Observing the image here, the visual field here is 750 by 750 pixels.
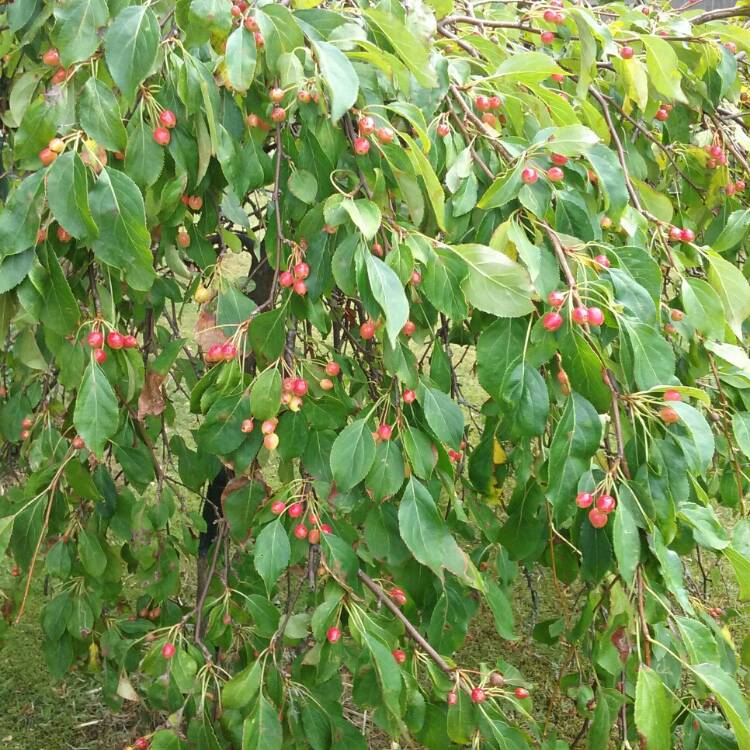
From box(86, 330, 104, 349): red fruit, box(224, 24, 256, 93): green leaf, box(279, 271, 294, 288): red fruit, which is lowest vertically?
box(86, 330, 104, 349): red fruit

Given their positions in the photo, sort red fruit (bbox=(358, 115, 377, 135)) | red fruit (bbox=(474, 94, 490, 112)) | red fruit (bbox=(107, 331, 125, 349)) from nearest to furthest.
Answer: red fruit (bbox=(358, 115, 377, 135)) → red fruit (bbox=(107, 331, 125, 349)) → red fruit (bbox=(474, 94, 490, 112))

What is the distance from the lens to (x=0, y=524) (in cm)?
133

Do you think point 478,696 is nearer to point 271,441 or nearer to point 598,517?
point 598,517

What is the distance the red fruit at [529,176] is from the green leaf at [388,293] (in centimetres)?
22

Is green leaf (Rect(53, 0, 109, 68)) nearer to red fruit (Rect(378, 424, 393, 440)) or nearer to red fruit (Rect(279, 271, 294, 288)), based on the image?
red fruit (Rect(279, 271, 294, 288))

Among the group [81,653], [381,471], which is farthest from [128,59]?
[81,653]

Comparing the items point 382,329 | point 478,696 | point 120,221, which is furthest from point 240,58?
point 478,696

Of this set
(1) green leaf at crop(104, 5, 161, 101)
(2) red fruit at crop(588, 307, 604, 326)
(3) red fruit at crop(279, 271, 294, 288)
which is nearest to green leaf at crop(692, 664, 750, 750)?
(2) red fruit at crop(588, 307, 604, 326)

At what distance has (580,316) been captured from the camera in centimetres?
91

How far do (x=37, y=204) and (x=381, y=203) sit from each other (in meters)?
0.39

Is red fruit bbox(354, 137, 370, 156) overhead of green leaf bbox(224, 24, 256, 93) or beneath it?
beneath

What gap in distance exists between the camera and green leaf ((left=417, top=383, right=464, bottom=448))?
1047 millimetres

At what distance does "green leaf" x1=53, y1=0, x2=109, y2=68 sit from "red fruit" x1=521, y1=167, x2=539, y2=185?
19.6 inches

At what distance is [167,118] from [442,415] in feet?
1.59
